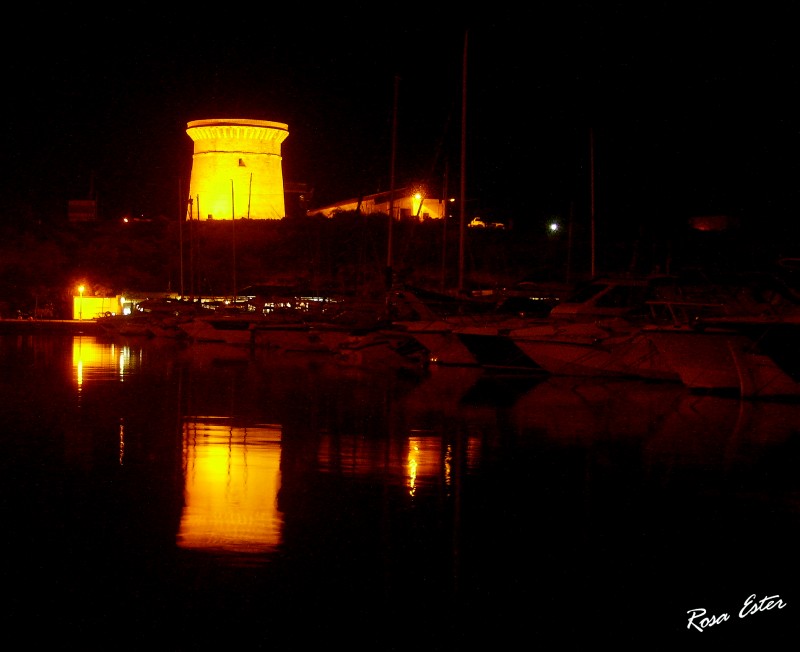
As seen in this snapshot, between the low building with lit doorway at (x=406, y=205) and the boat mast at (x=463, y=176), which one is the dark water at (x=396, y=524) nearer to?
the boat mast at (x=463, y=176)

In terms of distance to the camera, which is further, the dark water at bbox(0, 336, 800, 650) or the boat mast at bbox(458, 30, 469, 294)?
the boat mast at bbox(458, 30, 469, 294)

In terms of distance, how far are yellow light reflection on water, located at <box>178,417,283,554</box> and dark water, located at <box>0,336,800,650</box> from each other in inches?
1.1

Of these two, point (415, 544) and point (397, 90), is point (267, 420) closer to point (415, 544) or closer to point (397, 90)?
point (415, 544)

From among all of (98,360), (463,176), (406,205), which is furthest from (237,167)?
(463,176)

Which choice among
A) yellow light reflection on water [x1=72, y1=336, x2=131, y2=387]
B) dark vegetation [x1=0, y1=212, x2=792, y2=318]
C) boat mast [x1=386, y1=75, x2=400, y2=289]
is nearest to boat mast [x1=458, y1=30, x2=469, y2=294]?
boat mast [x1=386, y1=75, x2=400, y2=289]

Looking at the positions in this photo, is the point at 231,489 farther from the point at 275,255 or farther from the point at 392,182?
the point at 275,255

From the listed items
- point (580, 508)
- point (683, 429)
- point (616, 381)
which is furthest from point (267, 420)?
point (616, 381)

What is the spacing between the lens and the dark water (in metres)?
→ 5.20

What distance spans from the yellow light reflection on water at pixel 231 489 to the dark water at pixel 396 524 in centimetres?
3

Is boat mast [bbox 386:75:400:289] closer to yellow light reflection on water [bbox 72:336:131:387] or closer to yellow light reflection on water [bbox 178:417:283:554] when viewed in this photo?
yellow light reflection on water [bbox 72:336:131:387]

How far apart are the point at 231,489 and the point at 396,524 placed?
169 centimetres

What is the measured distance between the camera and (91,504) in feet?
25.5

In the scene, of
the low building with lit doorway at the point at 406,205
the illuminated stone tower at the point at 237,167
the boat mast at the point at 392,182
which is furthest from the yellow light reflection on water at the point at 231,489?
the illuminated stone tower at the point at 237,167

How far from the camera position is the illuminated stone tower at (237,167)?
66.7 meters
